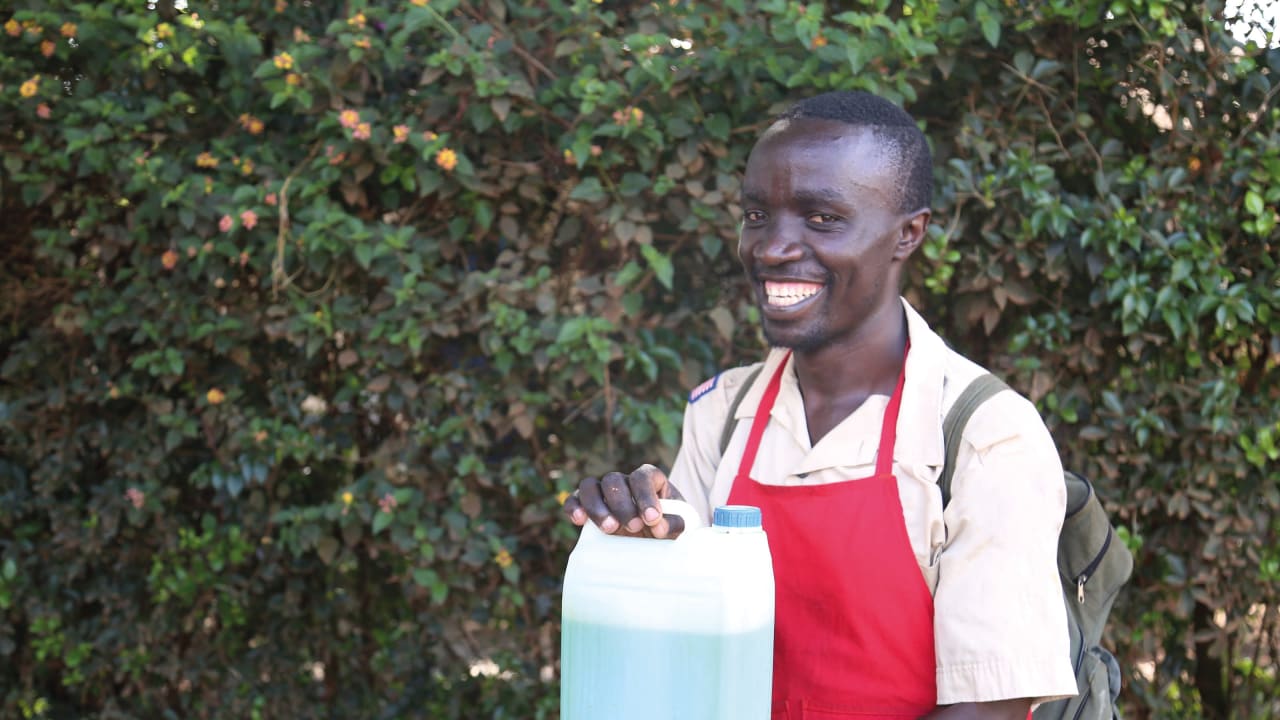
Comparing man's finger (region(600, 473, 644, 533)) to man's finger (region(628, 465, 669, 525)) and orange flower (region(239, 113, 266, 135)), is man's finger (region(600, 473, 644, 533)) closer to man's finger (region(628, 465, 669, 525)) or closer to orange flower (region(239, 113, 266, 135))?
man's finger (region(628, 465, 669, 525))

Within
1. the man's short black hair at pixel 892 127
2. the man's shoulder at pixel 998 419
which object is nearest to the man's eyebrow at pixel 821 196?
the man's short black hair at pixel 892 127

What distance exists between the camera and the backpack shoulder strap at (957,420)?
1.74 metres

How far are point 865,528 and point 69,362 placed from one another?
2.91 metres

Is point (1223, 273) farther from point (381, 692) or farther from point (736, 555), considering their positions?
point (381, 692)

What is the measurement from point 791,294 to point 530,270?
1494mm

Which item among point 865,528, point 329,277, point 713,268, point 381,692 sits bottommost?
point 381,692

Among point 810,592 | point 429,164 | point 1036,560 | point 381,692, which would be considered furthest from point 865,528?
point 381,692

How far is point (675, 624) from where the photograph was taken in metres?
1.60

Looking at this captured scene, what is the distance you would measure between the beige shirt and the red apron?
3 centimetres

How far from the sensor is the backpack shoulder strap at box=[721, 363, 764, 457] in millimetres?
2086

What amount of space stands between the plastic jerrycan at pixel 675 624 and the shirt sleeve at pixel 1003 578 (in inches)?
10.5

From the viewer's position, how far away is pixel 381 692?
375 cm

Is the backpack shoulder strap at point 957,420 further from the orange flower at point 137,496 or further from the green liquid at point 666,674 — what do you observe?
the orange flower at point 137,496

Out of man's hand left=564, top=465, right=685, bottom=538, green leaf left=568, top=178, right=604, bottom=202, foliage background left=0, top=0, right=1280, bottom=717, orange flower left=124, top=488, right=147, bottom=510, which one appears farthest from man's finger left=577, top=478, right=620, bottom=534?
orange flower left=124, top=488, right=147, bottom=510
